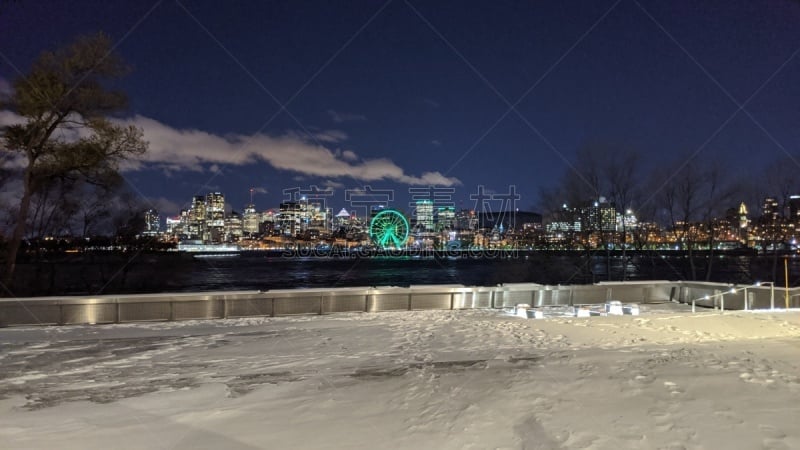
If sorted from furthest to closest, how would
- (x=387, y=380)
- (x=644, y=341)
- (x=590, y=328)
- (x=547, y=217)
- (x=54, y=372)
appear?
(x=547, y=217) → (x=590, y=328) → (x=644, y=341) → (x=54, y=372) → (x=387, y=380)

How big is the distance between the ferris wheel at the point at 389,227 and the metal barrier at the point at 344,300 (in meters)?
51.9

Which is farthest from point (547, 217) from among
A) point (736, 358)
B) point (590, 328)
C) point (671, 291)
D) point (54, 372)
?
point (54, 372)

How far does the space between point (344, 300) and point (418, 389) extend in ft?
28.4

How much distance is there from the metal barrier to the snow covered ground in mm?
1869

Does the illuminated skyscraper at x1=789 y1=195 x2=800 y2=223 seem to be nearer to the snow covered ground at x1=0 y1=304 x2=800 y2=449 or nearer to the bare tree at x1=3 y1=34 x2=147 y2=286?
the snow covered ground at x1=0 y1=304 x2=800 y2=449

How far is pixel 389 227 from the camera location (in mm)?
69250

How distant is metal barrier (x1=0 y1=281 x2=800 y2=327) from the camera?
12.4 metres

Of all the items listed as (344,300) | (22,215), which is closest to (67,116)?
(22,215)

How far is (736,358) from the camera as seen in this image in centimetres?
701

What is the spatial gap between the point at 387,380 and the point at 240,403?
1.92m

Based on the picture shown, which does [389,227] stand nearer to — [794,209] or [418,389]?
[794,209]

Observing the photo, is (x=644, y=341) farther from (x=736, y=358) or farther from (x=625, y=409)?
(x=625, y=409)

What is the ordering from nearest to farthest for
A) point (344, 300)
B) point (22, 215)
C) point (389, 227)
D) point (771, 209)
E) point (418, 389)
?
point (418, 389) → point (344, 300) → point (22, 215) → point (771, 209) → point (389, 227)

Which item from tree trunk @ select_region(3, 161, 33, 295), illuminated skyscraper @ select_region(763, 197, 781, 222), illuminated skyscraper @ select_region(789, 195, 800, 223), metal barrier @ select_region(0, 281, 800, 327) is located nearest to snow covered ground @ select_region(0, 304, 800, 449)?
metal barrier @ select_region(0, 281, 800, 327)
